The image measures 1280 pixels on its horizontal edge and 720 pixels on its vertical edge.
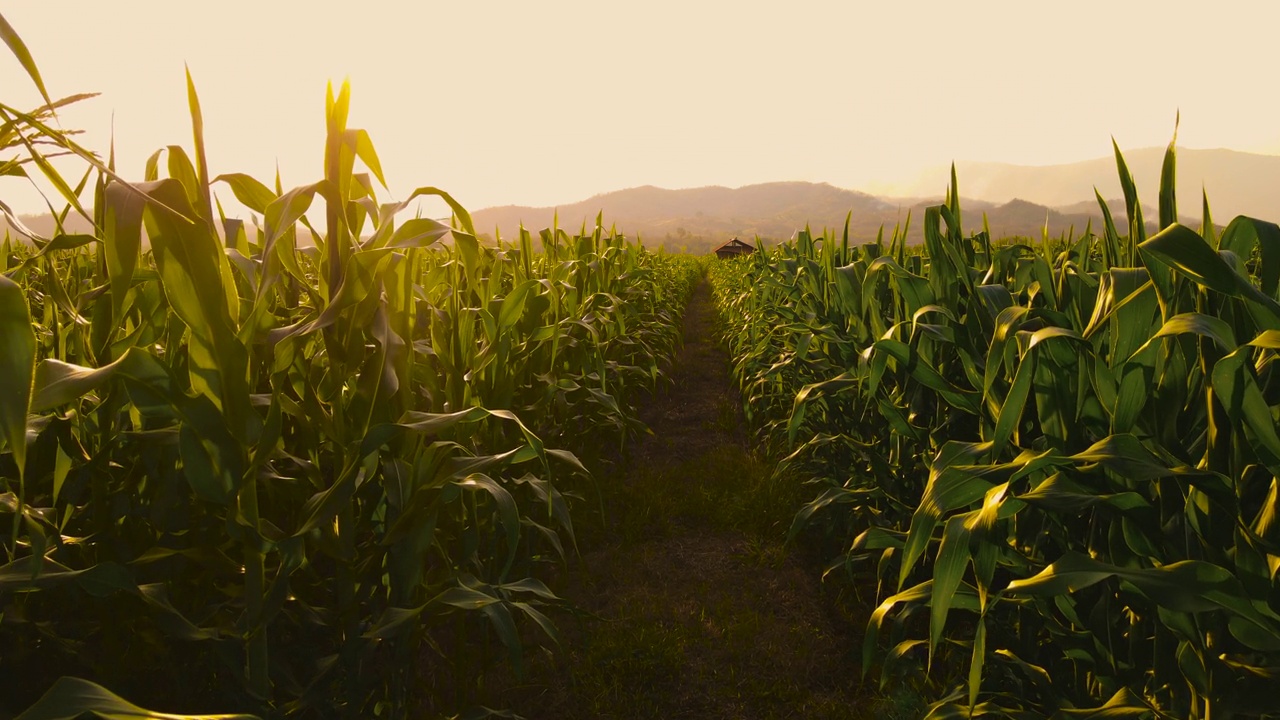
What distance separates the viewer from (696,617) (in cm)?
245

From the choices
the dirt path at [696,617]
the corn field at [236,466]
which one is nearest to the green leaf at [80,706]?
the corn field at [236,466]

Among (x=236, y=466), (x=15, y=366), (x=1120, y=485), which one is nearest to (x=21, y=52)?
(x=15, y=366)

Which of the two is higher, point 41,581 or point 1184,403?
point 1184,403

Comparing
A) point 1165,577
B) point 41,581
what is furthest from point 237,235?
point 1165,577

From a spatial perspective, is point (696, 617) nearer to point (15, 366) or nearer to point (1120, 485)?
point (1120, 485)

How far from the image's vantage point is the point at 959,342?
1.63 m

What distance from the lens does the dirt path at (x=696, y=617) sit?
2.02m

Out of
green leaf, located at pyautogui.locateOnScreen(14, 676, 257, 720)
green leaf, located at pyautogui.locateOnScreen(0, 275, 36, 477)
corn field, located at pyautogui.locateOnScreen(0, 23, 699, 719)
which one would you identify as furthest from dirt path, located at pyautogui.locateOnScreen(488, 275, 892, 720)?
green leaf, located at pyautogui.locateOnScreen(0, 275, 36, 477)

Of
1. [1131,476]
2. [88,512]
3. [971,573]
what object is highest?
[1131,476]

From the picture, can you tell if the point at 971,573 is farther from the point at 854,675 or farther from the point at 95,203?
the point at 95,203

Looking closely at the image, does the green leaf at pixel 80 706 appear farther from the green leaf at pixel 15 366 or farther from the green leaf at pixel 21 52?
the green leaf at pixel 21 52

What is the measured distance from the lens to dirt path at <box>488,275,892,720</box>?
202 centimetres

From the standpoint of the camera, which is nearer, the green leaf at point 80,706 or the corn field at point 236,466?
the green leaf at point 80,706

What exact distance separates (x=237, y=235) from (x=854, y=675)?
2142 mm
